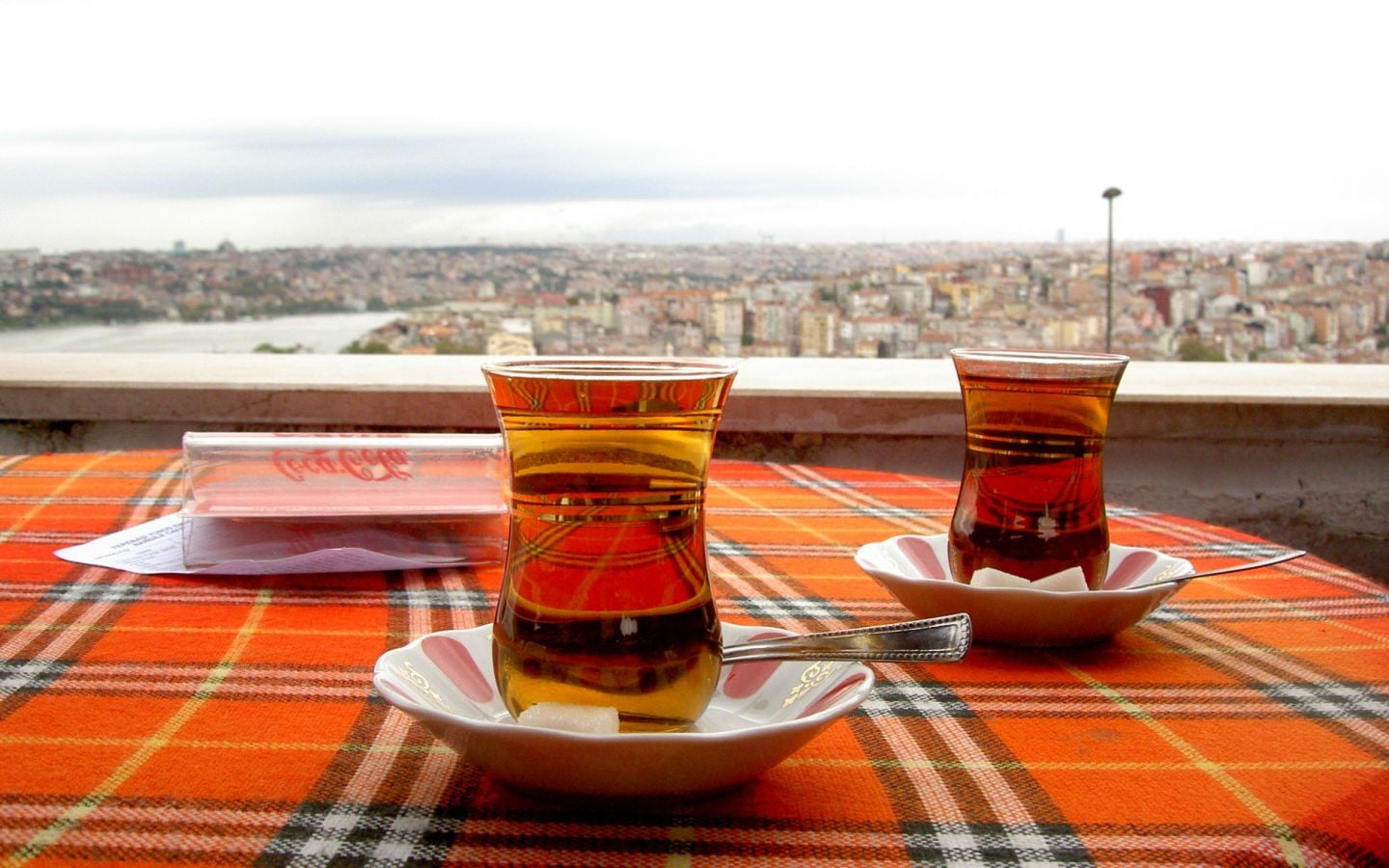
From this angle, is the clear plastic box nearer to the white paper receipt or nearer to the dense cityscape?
the white paper receipt

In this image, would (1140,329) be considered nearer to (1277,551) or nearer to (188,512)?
(1277,551)

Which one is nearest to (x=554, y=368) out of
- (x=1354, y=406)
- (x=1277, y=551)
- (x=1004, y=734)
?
(x=1004, y=734)

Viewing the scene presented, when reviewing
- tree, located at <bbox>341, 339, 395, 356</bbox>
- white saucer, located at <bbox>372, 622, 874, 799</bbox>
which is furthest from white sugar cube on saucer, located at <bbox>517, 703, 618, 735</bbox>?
tree, located at <bbox>341, 339, 395, 356</bbox>

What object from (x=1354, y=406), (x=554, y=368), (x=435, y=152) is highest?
(x=435, y=152)

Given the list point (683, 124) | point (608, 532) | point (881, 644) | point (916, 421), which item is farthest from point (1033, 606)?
point (683, 124)

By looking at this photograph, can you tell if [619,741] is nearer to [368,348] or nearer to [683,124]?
[368,348]

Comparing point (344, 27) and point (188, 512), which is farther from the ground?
point (344, 27)

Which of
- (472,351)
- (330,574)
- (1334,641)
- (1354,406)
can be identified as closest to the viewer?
(1334,641)
